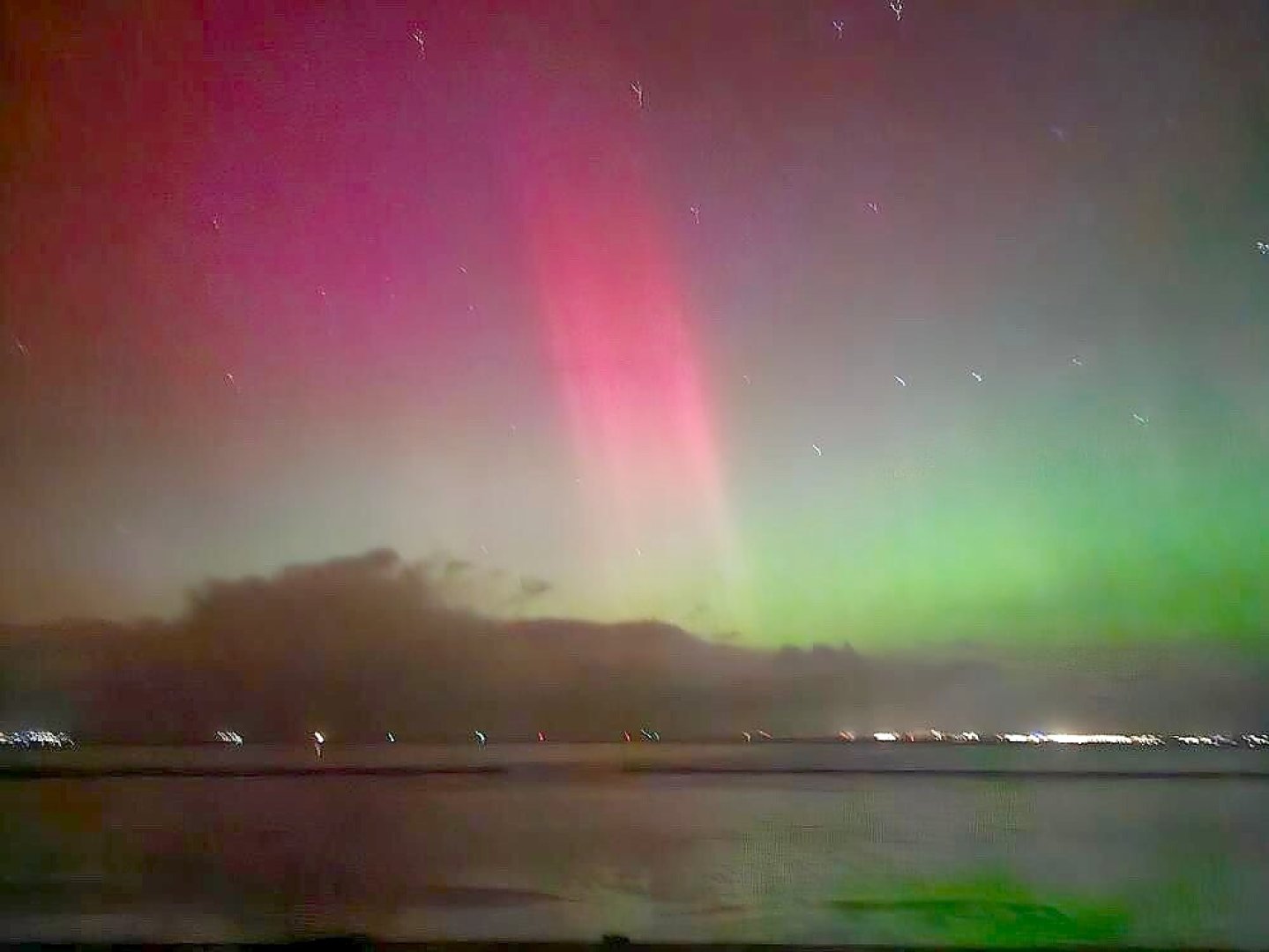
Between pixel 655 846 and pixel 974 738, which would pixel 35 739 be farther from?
pixel 974 738

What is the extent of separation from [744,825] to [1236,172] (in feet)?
3.42

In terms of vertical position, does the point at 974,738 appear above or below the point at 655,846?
above

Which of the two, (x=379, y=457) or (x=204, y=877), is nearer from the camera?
(x=204, y=877)

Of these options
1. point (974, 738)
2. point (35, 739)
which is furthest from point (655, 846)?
point (35, 739)

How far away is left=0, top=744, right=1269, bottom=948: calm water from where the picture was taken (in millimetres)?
1157

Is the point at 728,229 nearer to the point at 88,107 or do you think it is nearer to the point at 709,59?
the point at 709,59

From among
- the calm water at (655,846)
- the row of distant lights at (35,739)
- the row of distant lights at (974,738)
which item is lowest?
the calm water at (655,846)

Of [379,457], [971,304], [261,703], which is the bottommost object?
[261,703]

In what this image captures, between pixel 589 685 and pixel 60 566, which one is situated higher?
pixel 60 566

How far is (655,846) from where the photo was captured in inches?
49.2

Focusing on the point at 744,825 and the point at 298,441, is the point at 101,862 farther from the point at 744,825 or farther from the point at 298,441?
the point at 744,825

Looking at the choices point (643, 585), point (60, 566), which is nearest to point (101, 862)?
point (60, 566)

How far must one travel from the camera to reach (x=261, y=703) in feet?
4.46

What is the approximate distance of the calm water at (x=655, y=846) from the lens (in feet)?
3.80
